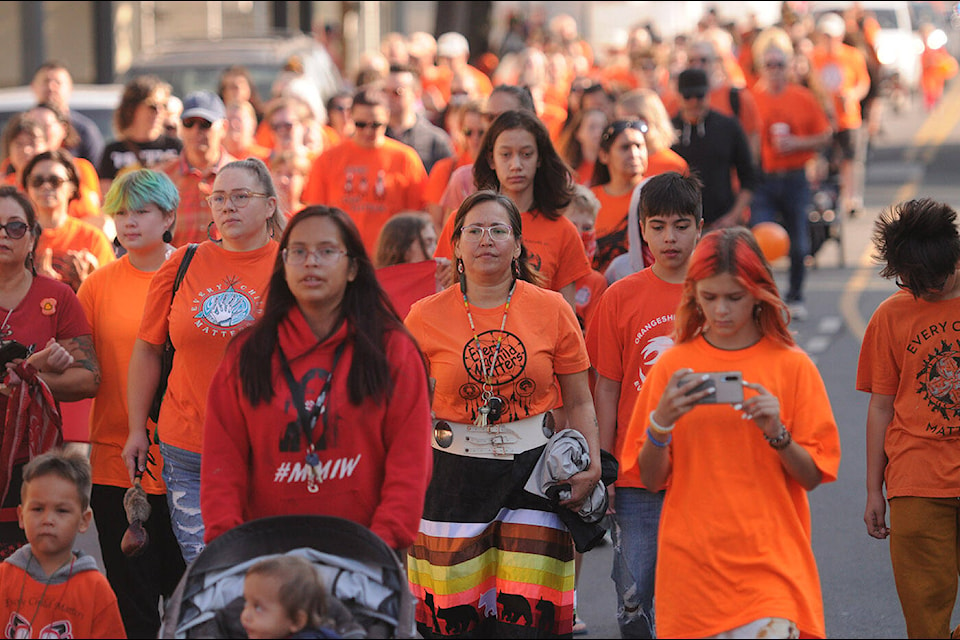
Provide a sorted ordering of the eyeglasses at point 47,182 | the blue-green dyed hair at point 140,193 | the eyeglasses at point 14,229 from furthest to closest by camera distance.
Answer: the eyeglasses at point 47,182
the blue-green dyed hair at point 140,193
the eyeglasses at point 14,229

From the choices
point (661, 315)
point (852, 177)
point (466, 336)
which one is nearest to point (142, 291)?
point (466, 336)

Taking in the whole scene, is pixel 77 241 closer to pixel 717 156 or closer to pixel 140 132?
pixel 140 132

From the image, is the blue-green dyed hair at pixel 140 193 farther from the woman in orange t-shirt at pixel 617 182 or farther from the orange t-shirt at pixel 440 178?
the orange t-shirt at pixel 440 178

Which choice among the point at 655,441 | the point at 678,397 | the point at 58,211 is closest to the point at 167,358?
the point at 655,441

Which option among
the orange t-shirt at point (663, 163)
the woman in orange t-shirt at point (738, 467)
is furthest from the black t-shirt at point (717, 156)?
the woman in orange t-shirt at point (738, 467)

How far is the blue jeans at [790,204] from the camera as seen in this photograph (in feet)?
45.6

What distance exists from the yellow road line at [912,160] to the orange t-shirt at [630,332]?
4.14ft

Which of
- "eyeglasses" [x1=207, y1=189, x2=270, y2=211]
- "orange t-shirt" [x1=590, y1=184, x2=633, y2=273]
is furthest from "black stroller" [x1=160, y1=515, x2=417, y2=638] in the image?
"orange t-shirt" [x1=590, y1=184, x2=633, y2=273]

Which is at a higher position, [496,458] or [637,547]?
[496,458]

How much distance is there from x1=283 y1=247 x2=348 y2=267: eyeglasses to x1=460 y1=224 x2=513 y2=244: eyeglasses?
1.09m

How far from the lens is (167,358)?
5891 millimetres

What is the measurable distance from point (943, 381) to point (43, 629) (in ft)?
10.0

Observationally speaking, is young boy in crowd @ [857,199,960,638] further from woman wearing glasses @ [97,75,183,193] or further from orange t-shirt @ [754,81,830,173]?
orange t-shirt @ [754,81,830,173]

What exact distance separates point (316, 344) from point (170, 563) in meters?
2.19
